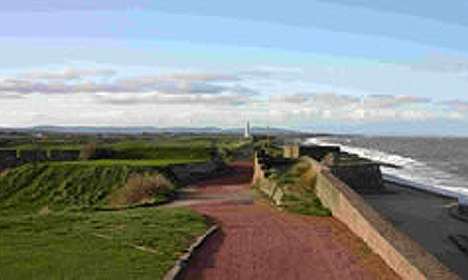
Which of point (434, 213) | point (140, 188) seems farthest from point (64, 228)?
point (434, 213)

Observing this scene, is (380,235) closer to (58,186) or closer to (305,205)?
(305,205)

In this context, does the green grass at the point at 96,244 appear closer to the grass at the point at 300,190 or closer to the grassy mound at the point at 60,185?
the grass at the point at 300,190

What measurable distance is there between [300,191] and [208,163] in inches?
651

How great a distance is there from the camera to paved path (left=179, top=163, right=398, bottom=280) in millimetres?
10414

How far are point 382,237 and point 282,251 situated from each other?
2739 mm

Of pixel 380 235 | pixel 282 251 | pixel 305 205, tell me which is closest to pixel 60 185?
pixel 305 205

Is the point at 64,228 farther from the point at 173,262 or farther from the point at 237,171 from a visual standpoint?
the point at 237,171

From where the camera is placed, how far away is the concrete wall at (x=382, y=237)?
9672 mm

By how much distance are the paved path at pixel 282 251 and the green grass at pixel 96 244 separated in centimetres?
93

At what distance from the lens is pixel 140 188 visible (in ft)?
77.3

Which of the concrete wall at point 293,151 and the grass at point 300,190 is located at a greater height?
the concrete wall at point 293,151

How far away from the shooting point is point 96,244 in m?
11.7

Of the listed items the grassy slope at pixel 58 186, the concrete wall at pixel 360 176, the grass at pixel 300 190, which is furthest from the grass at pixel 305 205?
the grassy slope at pixel 58 186

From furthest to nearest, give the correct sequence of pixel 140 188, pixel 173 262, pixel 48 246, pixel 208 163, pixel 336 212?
pixel 208 163, pixel 140 188, pixel 336 212, pixel 48 246, pixel 173 262
